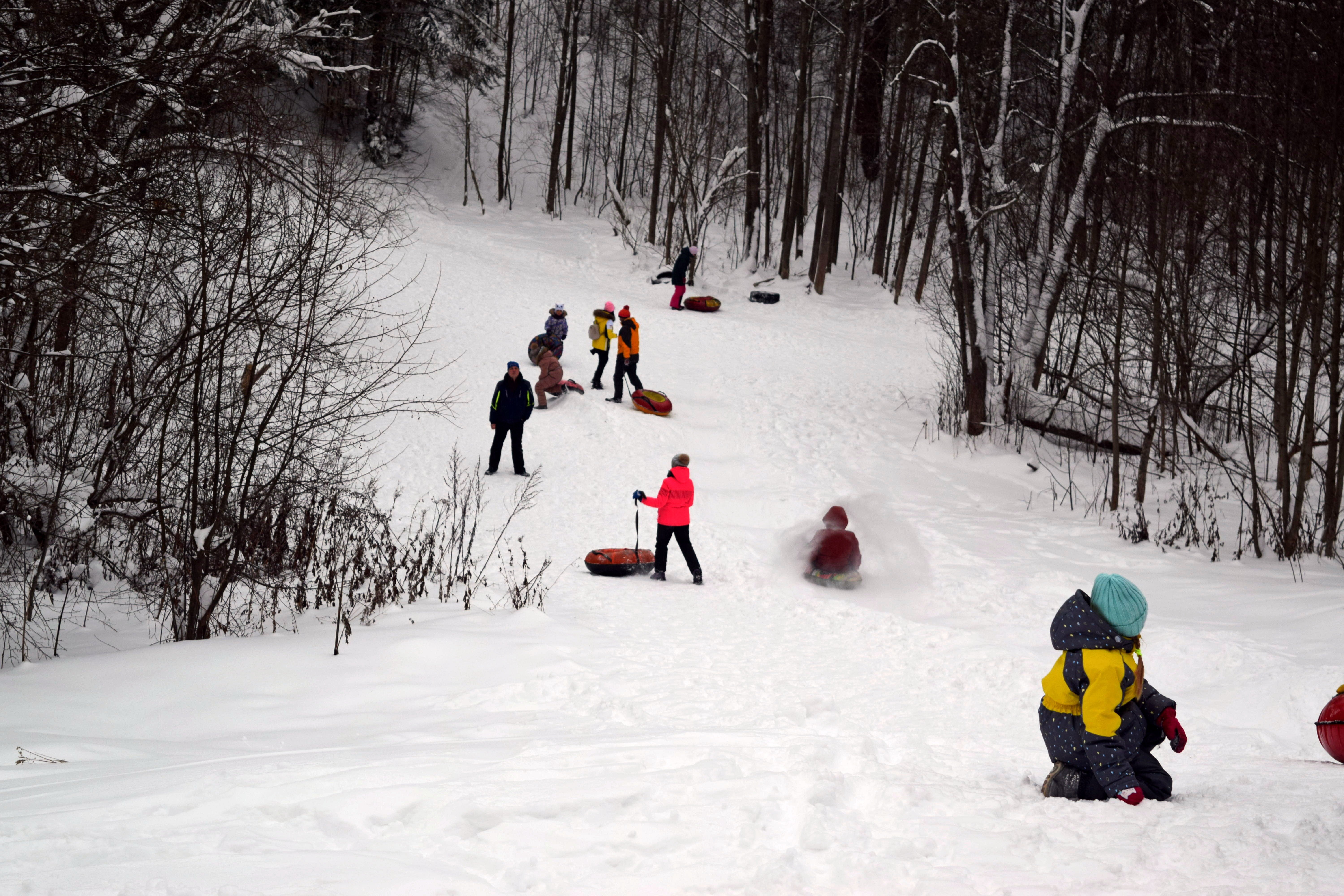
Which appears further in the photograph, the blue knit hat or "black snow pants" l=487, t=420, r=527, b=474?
"black snow pants" l=487, t=420, r=527, b=474

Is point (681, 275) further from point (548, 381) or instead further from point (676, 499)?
point (676, 499)

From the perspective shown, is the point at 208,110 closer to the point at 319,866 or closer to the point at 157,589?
the point at 157,589

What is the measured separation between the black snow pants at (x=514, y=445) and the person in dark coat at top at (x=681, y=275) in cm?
1182

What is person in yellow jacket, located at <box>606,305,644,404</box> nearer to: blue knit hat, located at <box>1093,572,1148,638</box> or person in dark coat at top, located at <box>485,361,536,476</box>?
person in dark coat at top, located at <box>485,361,536,476</box>

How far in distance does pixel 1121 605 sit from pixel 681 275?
21216 millimetres

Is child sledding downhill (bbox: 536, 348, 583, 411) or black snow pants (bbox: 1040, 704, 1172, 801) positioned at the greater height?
child sledding downhill (bbox: 536, 348, 583, 411)

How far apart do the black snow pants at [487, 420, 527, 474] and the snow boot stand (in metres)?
10.1

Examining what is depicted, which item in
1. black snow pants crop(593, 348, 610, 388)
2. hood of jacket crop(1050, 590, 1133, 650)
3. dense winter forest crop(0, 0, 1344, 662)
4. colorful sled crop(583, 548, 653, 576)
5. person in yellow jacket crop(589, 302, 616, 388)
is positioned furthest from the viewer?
black snow pants crop(593, 348, 610, 388)

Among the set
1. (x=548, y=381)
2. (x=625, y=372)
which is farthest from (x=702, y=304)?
(x=548, y=381)

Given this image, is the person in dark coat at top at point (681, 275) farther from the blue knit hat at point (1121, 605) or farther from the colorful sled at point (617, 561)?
the blue knit hat at point (1121, 605)

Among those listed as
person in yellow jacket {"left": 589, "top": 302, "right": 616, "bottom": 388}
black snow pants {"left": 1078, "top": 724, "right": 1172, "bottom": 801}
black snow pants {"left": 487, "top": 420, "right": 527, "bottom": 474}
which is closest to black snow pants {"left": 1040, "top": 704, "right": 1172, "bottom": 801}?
black snow pants {"left": 1078, "top": 724, "right": 1172, "bottom": 801}

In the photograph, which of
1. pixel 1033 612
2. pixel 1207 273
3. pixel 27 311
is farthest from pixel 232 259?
pixel 1207 273

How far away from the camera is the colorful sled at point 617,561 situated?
34.2ft

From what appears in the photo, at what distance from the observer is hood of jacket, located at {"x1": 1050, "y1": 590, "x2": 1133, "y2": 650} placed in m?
4.25
